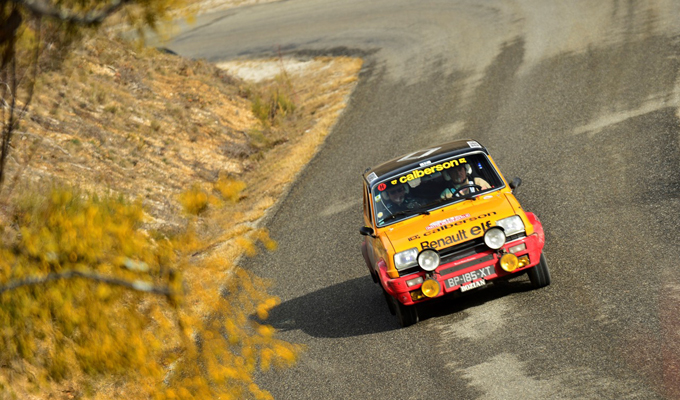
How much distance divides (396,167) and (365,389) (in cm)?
328

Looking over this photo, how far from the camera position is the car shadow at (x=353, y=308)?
10.0 m

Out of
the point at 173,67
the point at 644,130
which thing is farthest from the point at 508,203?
the point at 173,67

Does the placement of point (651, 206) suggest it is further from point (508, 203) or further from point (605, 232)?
point (508, 203)

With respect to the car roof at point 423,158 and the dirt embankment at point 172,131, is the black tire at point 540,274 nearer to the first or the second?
the car roof at point 423,158

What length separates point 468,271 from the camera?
9109 millimetres

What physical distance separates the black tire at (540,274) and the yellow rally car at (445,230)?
12 mm

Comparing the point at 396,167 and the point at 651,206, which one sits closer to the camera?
the point at 396,167

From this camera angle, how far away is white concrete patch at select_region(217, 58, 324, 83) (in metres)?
30.9

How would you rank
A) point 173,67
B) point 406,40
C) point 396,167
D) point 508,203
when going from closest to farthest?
point 508,203 < point 396,167 < point 173,67 < point 406,40

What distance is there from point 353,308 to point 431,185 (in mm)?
2036

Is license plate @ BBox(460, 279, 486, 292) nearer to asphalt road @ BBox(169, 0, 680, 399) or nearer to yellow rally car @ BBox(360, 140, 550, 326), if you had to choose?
yellow rally car @ BBox(360, 140, 550, 326)

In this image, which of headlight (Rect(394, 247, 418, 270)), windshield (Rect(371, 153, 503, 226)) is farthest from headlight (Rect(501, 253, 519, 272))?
windshield (Rect(371, 153, 503, 226))

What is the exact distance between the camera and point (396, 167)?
1059 centimetres

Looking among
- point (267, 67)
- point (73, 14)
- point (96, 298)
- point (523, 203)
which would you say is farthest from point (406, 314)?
point (267, 67)
